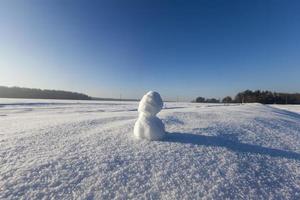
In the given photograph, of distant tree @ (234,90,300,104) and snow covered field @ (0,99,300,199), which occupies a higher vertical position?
distant tree @ (234,90,300,104)

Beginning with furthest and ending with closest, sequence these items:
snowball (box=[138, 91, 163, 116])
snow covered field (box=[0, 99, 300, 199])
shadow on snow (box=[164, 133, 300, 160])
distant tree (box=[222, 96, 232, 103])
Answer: distant tree (box=[222, 96, 232, 103]), snowball (box=[138, 91, 163, 116]), shadow on snow (box=[164, 133, 300, 160]), snow covered field (box=[0, 99, 300, 199])

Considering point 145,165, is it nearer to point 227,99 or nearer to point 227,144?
point 227,144

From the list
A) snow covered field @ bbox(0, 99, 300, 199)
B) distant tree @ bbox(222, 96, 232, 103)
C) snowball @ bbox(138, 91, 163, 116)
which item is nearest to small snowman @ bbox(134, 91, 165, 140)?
snowball @ bbox(138, 91, 163, 116)

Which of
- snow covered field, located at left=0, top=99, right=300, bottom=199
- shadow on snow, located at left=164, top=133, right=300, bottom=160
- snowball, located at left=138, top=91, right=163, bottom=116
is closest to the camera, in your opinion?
snow covered field, located at left=0, top=99, right=300, bottom=199

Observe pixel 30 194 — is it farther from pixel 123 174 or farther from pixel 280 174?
pixel 280 174

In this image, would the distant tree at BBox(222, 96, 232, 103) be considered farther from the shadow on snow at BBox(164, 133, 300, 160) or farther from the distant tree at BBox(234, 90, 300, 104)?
the shadow on snow at BBox(164, 133, 300, 160)

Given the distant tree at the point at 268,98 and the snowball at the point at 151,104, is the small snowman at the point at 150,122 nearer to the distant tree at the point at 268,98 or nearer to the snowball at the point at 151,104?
the snowball at the point at 151,104

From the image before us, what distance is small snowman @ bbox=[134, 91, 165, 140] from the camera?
4145mm

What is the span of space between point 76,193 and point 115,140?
1.73 m

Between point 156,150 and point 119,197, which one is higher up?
point 156,150

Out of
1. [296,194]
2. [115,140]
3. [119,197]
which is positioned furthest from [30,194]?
[296,194]

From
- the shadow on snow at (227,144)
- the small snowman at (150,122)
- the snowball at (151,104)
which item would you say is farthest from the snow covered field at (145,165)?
the snowball at (151,104)

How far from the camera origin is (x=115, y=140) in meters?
4.20

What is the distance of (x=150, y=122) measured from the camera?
14.0ft
